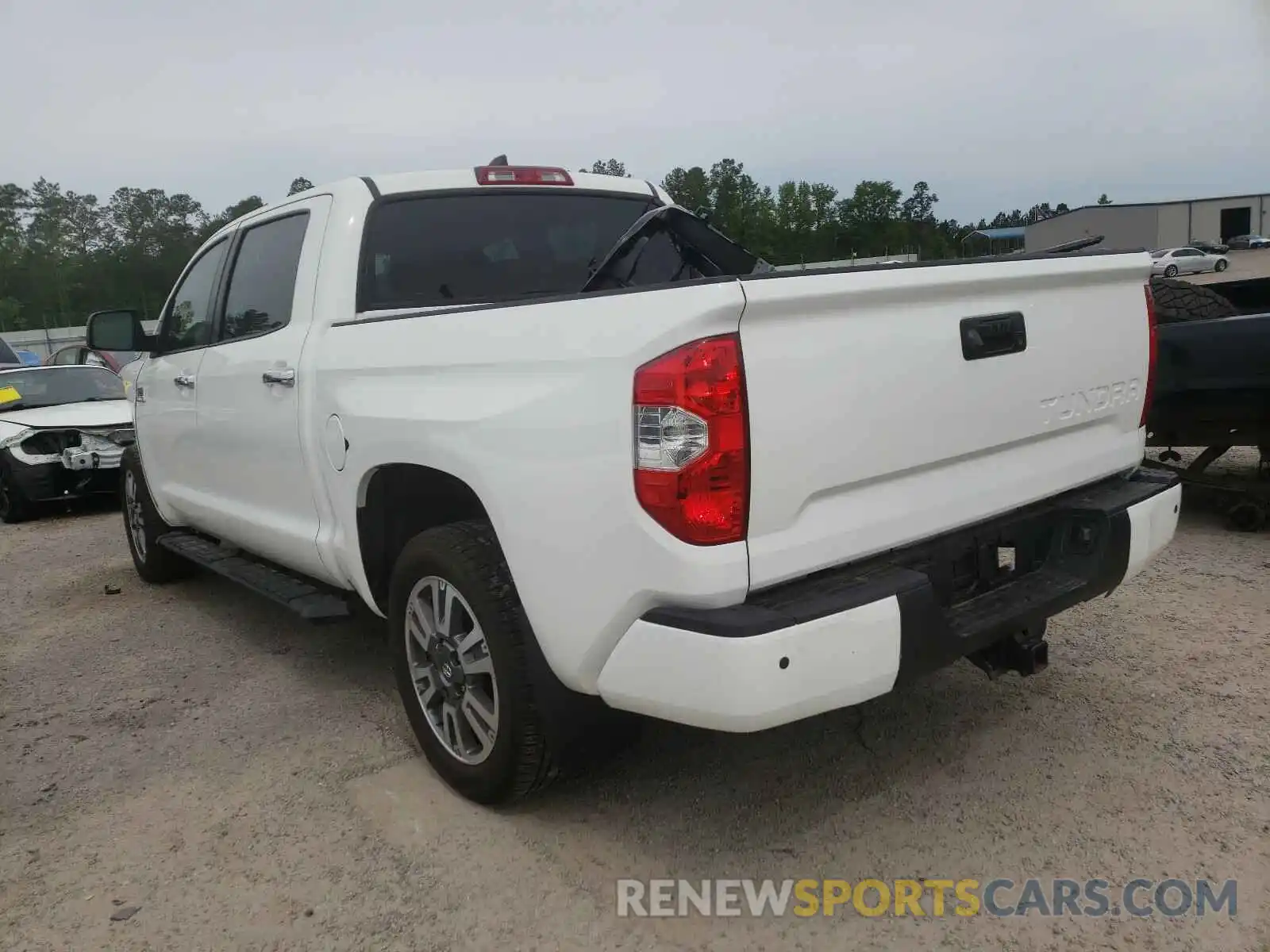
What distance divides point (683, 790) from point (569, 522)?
1129 millimetres

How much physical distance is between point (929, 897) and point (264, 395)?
2.84m

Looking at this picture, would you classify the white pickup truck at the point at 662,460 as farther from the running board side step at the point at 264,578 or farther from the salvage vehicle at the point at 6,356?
the salvage vehicle at the point at 6,356

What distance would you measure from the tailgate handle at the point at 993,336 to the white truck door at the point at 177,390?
11.0 feet

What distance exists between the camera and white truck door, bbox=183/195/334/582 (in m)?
3.55

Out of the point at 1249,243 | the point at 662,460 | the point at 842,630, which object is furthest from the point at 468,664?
the point at 1249,243

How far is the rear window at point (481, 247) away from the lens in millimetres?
3551

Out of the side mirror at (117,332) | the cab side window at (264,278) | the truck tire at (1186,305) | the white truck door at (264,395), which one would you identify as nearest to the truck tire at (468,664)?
the white truck door at (264,395)

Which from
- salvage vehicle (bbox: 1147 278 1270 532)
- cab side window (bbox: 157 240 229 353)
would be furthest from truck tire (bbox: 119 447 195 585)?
salvage vehicle (bbox: 1147 278 1270 532)

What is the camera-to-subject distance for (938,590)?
2.51 meters

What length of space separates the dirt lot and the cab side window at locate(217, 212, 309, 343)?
151 centimetres

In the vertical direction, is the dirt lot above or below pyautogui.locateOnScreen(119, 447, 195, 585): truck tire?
below

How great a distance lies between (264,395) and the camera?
3707 millimetres

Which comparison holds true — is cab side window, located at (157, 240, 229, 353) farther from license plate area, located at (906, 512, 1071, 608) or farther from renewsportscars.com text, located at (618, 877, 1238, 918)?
license plate area, located at (906, 512, 1071, 608)

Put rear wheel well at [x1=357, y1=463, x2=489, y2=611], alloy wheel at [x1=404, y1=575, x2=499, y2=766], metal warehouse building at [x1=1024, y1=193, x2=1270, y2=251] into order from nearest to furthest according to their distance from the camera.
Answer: alloy wheel at [x1=404, y1=575, x2=499, y2=766]
rear wheel well at [x1=357, y1=463, x2=489, y2=611]
metal warehouse building at [x1=1024, y1=193, x2=1270, y2=251]
